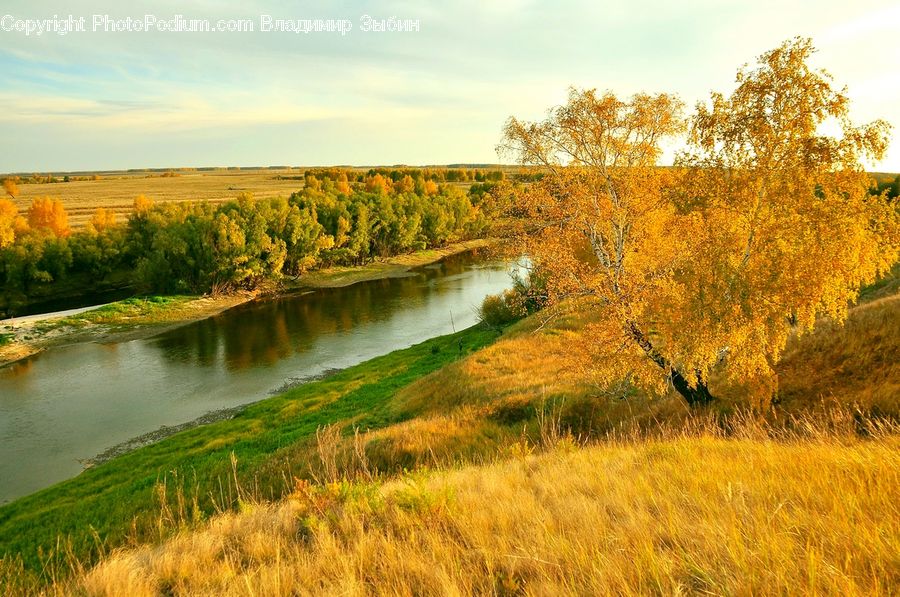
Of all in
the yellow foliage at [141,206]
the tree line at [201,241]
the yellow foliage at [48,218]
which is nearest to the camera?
the tree line at [201,241]

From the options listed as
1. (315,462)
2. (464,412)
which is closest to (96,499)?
(315,462)

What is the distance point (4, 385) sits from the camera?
101 feet

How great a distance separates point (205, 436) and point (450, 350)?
52.7ft

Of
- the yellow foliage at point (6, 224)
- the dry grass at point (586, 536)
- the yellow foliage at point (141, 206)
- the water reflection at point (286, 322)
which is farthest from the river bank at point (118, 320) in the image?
the dry grass at point (586, 536)

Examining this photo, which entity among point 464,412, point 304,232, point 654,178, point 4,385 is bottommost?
point 4,385

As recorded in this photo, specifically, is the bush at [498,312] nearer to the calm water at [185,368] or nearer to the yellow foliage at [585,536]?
the calm water at [185,368]

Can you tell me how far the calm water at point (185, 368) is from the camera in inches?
930

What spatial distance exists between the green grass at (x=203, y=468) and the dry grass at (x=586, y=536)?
2636 mm

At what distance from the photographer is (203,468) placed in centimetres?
1677

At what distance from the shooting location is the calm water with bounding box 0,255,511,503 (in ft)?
77.5

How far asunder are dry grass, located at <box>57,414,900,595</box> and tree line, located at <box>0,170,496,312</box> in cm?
4674

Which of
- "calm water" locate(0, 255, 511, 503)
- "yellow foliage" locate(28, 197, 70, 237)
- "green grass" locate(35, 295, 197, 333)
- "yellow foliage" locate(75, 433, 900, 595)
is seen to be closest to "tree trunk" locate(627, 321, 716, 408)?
"yellow foliage" locate(75, 433, 900, 595)

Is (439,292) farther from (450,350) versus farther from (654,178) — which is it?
(654,178)

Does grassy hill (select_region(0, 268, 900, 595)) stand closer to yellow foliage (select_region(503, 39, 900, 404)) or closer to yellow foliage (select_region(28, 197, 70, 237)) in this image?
yellow foliage (select_region(503, 39, 900, 404))
